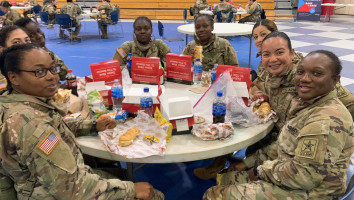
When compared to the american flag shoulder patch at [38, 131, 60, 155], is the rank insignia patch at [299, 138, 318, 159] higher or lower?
lower

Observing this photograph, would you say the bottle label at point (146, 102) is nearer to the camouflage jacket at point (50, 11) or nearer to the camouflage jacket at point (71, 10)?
the camouflage jacket at point (71, 10)

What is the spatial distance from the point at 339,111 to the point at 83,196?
1255 mm

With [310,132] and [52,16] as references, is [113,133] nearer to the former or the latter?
[310,132]

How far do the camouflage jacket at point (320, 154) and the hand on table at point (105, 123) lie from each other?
3.09 feet

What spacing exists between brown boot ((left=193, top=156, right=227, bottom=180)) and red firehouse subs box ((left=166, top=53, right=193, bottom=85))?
76 centimetres

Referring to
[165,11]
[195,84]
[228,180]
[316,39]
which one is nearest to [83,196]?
[228,180]

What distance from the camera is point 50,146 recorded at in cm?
120

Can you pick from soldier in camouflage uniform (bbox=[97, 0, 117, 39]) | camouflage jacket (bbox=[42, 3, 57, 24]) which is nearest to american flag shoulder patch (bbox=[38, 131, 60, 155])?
soldier in camouflage uniform (bbox=[97, 0, 117, 39])

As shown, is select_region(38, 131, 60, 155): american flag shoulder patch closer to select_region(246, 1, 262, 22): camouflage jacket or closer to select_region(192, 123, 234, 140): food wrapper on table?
select_region(192, 123, 234, 140): food wrapper on table

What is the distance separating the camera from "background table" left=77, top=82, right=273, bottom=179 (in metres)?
1.57

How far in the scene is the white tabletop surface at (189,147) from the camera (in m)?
1.57

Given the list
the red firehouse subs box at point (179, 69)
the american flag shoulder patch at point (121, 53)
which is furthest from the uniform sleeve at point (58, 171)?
the american flag shoulder patch at point (121, 53)

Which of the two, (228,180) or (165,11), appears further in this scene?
(165,11)

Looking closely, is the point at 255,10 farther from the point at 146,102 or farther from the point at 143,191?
the point at 143,191
